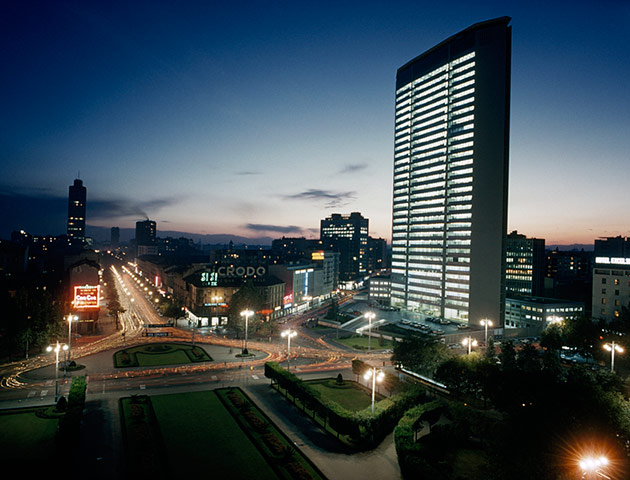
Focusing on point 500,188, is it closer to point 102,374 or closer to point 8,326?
point 102,374

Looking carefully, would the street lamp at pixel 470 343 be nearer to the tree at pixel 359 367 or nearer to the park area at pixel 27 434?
the tree at pixel 359 367

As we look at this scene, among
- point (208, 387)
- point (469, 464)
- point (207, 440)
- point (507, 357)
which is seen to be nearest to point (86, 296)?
point (208, 387)

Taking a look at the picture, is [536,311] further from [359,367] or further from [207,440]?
[207,440]

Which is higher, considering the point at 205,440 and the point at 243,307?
the point at 243,307

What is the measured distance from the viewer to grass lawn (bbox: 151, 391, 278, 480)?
3472cm

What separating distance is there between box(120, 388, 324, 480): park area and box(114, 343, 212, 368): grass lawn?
20.7 m

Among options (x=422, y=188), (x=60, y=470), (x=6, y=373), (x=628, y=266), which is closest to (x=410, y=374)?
(x=60, y=470)

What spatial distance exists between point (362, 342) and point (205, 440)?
6108 centimetres

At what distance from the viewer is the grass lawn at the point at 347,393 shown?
173 feet

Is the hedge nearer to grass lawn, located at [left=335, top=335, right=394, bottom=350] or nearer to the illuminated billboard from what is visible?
the illuminated billboard

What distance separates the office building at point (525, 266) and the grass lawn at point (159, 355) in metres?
155

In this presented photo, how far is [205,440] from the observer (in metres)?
40.2

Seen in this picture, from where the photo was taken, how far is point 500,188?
124 m

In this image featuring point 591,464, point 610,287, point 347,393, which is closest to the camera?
point 591,464
